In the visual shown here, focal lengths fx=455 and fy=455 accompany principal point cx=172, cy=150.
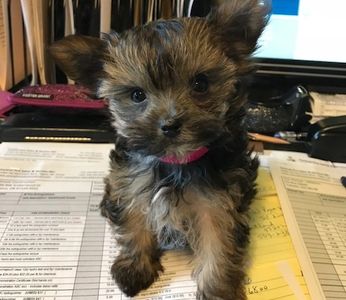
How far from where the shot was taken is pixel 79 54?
2.56ft

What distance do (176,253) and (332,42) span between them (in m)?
0.72

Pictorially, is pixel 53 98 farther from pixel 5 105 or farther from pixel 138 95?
pixel 138 95

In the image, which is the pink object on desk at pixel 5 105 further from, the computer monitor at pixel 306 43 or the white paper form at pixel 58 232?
the computer monitor at pixel 306 43

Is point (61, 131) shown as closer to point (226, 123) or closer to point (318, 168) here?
point (226, 123)

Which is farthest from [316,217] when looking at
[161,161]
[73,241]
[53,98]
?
[53,98]

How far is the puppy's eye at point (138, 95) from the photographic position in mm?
752

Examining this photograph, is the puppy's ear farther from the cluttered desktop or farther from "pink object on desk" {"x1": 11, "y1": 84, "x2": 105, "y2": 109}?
"pink object on desk" {"x1": 11, "y1": 84, "x2": 105, "y2": 109}

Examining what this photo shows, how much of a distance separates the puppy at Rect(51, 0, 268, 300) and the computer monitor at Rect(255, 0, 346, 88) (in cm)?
46

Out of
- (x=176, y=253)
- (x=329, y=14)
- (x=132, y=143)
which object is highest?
(x=329, y=14)

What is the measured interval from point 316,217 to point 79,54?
0.57 meters

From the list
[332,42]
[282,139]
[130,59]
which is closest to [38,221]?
[130,59]

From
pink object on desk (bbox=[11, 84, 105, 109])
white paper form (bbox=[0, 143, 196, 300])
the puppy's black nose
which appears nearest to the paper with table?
white paper form (bbox=[0, 143, 196, 300])

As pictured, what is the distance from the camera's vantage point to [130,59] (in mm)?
728

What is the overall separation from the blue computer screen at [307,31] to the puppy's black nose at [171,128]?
58 centimetres
